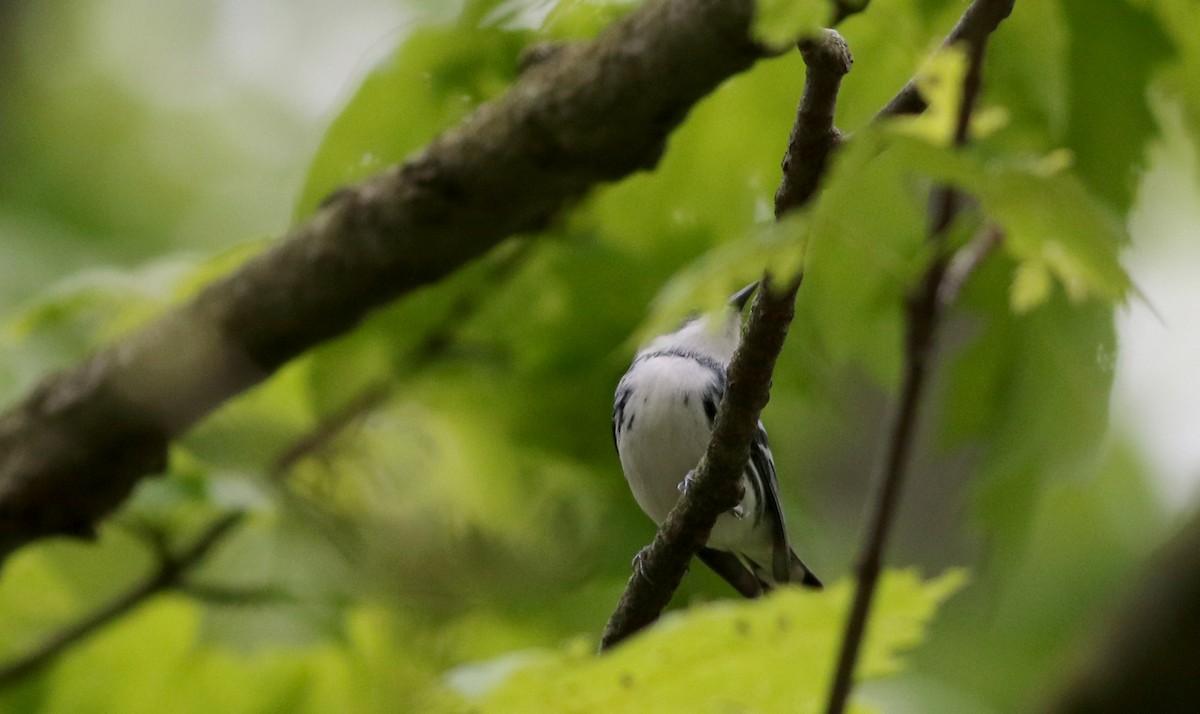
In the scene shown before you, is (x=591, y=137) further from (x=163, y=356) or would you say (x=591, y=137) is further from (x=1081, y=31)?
(x=163, y=356)

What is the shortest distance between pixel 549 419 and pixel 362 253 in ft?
0.95

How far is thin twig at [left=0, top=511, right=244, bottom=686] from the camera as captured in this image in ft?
4.83

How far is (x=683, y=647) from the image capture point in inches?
21.1

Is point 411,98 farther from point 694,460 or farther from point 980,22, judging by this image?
point 980,22

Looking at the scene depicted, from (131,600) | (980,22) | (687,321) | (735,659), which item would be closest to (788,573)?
(687,321)

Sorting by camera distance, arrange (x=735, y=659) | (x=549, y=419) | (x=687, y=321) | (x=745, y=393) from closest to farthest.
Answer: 1. (x=735, y=659)
2. (x=745, y=393)
3. (x=549, y=419)
4. (x=687, y=321)

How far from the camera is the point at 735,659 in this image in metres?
0.54

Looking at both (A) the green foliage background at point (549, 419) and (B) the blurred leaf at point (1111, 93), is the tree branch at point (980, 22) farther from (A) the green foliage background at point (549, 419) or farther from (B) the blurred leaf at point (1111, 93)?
(B) the blurred leaf at point (1111, 93)

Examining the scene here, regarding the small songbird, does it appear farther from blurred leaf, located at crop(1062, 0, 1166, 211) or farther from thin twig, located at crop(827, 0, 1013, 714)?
thin twig, located at crop(827, 0, 1013, 714)

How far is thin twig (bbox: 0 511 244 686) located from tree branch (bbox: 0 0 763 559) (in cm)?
10

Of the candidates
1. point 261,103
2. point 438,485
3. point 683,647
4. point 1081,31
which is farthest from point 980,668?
point 261,103

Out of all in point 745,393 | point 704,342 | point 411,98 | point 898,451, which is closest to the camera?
point 898,451

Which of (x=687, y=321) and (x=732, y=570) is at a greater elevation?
(x=687, y=321)

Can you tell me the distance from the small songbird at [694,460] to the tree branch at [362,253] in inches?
10.5
